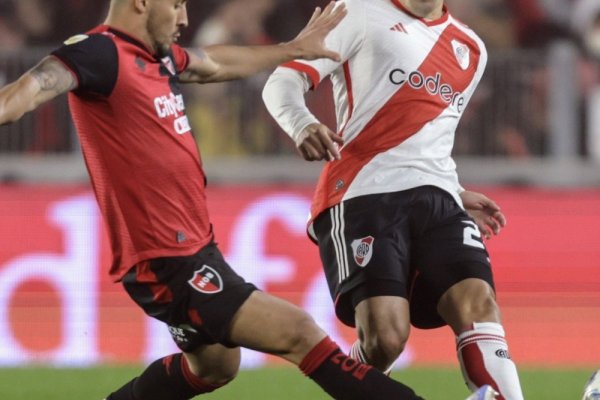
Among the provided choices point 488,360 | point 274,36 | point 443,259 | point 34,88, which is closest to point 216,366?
point 443,259

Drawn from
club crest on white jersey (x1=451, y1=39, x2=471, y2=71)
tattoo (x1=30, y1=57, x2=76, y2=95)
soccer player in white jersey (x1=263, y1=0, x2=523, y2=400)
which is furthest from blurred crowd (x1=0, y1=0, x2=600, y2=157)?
tattoo (x1=30, y1=57, x2=76, y2=95)

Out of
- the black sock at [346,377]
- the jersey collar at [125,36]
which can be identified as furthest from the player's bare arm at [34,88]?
the black sock at [346,377]

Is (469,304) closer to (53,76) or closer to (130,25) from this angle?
(130,25)

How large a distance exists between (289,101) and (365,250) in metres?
0.72

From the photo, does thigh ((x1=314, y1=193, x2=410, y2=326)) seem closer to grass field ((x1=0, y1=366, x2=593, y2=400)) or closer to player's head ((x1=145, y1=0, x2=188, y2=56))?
player's head ((x1=145, y1=0, x2=188, y2=56))

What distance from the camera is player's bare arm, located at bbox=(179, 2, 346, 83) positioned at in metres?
6.10

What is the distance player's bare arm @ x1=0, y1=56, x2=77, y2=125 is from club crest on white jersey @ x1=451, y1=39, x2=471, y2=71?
2.10 meters

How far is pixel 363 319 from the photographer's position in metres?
6.34

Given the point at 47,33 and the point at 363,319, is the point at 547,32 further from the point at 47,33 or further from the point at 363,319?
the point at 363,319

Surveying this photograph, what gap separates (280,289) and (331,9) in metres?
4.92

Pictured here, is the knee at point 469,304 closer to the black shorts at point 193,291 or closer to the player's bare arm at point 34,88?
the black shorts at point 193,291

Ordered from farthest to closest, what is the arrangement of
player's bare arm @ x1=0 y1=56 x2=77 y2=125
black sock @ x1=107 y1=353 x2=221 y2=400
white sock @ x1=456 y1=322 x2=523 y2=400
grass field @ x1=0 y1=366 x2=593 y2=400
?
grass field @ x1=0 y1=366 x2=593 y2=400 < black sock @ x1=107 y1=353 x2=221 y2=400 < white sock @ x1=456 y1=322 x2=523 y2=400 < player's bare arm @ x1=0 y1=56 x2=77 y2=125

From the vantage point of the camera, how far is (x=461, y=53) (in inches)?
271

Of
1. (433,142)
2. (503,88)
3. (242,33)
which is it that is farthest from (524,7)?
(433,142)
